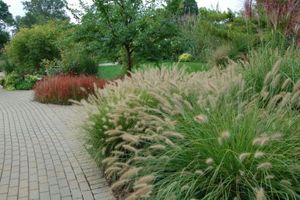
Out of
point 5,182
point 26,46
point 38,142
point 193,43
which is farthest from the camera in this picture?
point 26,46

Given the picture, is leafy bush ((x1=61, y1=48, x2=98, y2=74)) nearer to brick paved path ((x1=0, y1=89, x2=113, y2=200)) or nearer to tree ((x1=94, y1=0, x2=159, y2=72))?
tree ((x1=94, y1=0, x2=159, y2=72))

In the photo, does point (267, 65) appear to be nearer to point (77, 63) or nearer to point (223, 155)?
point (223, 155)

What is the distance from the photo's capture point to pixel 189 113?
12.0 ft

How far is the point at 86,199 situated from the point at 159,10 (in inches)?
303

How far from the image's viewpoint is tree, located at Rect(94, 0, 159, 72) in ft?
34.9

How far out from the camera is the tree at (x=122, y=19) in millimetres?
10641

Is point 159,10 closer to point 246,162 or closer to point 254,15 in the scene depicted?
point 254,15

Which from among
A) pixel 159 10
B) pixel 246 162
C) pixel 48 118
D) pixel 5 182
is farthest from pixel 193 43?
pixel 246 162

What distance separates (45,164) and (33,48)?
1596 centimetres

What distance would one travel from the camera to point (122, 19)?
11.0m

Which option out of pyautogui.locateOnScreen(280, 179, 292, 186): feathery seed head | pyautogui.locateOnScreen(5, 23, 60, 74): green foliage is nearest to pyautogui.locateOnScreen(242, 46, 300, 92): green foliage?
pyautogui.locateOnScreen(280, 179, 292, 186): feathery seed head

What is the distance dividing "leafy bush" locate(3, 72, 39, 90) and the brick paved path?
9412 mm

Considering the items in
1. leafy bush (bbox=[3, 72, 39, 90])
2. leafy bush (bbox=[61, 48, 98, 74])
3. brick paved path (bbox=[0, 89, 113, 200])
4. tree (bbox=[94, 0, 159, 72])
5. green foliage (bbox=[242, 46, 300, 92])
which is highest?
tree (bbox=[94, 0, 159, 72])

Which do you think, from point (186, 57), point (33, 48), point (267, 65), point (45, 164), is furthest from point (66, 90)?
point (33, 48)
